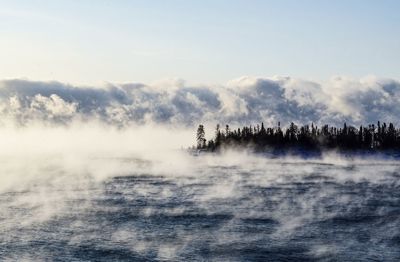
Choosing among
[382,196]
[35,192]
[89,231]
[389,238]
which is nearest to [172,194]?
[35,192]

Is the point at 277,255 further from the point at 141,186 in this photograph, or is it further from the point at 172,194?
the point at 141,186

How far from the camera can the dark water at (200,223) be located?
2719 inches

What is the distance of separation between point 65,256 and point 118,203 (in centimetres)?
4969

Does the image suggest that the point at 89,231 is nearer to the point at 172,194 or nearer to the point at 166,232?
the point at 166,232

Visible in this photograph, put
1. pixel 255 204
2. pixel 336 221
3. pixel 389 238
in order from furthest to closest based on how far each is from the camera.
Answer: pixel 255 204, pixel 336 221, pixel 389 238

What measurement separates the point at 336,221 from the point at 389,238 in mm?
14987

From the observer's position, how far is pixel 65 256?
2635 inches

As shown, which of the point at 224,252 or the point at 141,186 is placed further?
the point at 141,186

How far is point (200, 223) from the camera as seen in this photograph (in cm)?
8969

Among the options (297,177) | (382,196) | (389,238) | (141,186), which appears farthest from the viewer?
(297,177)

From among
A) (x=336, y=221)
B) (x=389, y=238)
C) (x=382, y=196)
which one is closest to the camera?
(x=389, y=238)

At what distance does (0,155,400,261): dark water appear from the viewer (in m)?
69.1

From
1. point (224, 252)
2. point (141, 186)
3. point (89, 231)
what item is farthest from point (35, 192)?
point (224, 252)

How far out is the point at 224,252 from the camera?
227ft
